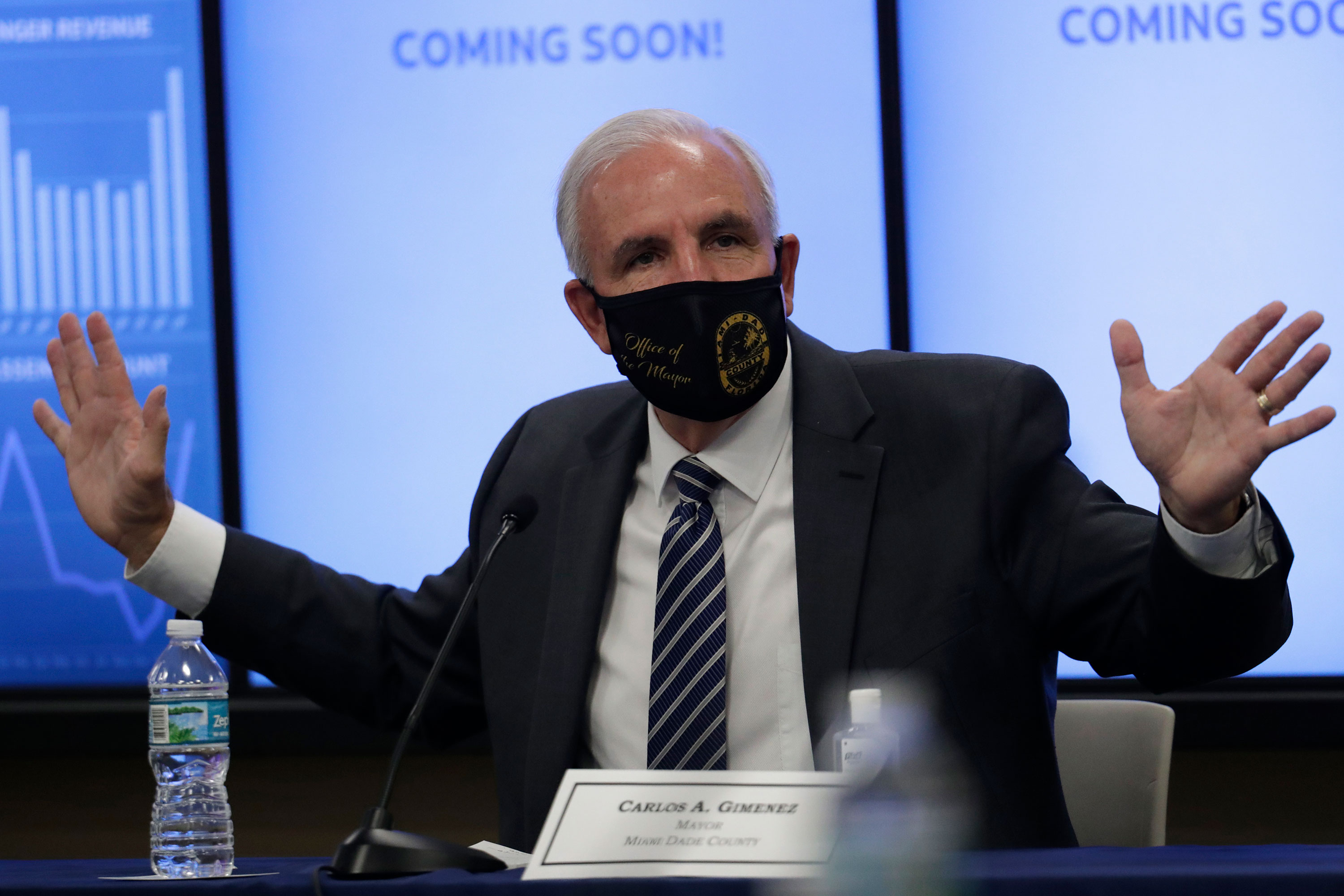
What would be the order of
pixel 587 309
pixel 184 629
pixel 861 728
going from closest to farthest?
1. pixel 861 728
2. pixel 184 629
3. pixel 587 309

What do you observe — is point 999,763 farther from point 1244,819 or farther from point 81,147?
point 81,147

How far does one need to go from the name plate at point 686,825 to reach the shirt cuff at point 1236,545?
1.67 ft

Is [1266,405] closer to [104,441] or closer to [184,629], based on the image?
[184,629]

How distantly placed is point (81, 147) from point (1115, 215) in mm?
2561

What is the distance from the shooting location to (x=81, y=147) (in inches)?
127

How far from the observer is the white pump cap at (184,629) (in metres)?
1.44

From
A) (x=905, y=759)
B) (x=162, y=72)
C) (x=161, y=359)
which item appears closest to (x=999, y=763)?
(x=905, y=759)

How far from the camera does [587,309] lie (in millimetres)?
1851

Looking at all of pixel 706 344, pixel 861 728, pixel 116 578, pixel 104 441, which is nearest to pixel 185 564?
pixel 104 441

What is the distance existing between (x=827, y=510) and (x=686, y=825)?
69 cm

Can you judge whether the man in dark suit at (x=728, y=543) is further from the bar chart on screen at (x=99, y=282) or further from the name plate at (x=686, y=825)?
the bar chart on screen at (x=99, y=282)

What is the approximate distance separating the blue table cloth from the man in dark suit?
0.41 m

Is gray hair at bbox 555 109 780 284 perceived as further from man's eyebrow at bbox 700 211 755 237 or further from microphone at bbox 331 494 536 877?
microphone at bbox 331 494 536 877

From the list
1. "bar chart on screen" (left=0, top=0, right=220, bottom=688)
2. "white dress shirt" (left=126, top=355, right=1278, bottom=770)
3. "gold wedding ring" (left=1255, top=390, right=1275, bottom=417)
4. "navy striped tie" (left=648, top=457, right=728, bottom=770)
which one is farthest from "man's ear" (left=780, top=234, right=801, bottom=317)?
"bar chart on screen" (left=0, top=0, right=220, bottom=688)
